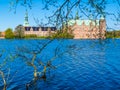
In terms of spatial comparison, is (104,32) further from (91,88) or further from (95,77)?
(95,77)

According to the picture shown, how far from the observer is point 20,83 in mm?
27000

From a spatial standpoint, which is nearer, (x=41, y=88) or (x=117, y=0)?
(x=117, y=0)

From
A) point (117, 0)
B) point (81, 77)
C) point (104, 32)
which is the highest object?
point (117, 0)

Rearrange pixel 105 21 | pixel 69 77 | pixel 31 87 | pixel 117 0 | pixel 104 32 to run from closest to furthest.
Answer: pixel 117 0 → pixel 105 21 → pixel 104 32 → pixel 31 87 → pixel 69 77

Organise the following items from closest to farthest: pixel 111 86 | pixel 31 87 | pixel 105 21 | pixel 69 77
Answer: pixel 105 21, pixel 31 87, pixel 111 86, pixel 69 77

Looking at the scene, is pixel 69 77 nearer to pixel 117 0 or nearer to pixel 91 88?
→ pixel 91 88

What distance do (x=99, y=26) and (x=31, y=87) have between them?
1460cm

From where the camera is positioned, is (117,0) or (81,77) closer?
(117,0)

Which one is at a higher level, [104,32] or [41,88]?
[104,32]

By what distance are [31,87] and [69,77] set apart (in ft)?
24.8

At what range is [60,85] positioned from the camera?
26328 mm

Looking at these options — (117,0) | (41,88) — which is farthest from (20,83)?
(117,0)

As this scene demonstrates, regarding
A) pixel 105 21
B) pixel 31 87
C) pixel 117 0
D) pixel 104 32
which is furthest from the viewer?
pixel 31 87

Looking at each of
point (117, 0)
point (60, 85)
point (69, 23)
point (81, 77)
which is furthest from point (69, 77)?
point (117, 0)
